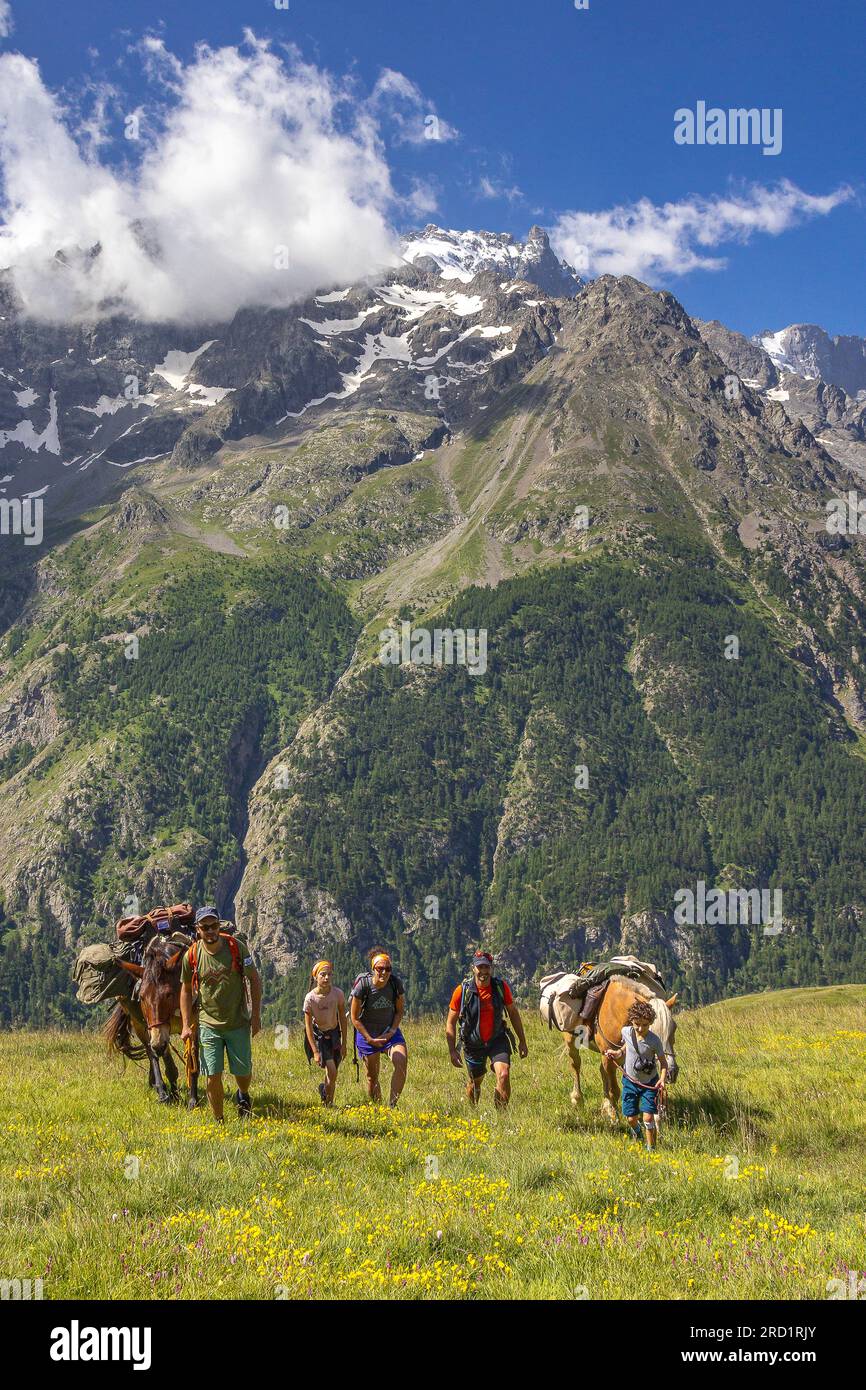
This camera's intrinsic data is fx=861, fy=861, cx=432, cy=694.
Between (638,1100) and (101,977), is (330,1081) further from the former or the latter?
(638,1100)

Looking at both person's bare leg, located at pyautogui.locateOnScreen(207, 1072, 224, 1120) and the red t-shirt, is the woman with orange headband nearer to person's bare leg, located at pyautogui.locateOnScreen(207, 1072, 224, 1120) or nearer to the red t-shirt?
the red t-shirt

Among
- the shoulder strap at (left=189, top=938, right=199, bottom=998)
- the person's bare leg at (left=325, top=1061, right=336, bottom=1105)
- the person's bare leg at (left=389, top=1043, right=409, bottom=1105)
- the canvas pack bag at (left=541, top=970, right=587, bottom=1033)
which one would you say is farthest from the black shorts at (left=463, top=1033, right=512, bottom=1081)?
the shoulder strap at (left=189, top=938, right=199, bottom=998)

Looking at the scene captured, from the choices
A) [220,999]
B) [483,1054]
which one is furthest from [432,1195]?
[483,1054]

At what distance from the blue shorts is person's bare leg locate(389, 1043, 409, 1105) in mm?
4505

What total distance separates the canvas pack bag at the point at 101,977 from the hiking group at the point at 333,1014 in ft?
0.07

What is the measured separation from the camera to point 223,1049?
1448 centimetres

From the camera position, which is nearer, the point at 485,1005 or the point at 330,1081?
the point at 330,1081

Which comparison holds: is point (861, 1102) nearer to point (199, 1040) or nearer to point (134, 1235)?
point (199, 1040)

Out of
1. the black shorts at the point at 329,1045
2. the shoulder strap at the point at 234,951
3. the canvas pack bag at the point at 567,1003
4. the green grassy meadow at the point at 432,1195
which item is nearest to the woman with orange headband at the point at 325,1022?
the black shorts at the point at 329,1045

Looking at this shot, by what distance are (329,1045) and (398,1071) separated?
1.45m
